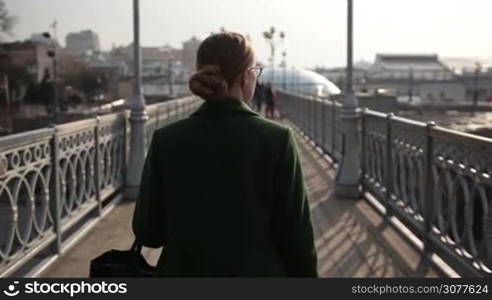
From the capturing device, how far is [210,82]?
2.28m

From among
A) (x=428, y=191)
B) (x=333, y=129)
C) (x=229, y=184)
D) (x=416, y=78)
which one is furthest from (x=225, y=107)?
(x=416, y=78)

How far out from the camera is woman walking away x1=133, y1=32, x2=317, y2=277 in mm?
2244

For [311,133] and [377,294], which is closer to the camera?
[377,294]

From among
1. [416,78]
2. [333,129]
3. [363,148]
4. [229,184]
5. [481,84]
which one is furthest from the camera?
[416,78]

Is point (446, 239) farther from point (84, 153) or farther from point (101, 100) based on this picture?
point (101, 100)

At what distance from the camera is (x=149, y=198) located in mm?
2416

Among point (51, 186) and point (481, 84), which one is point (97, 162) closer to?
point (51, 186)

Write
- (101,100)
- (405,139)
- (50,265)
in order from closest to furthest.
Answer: (50,265) → (405,139) → (101,100)

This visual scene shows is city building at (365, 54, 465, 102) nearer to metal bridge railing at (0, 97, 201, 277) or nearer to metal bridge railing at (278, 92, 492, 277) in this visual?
metal bridge railing at (278, 92, 492, 277)

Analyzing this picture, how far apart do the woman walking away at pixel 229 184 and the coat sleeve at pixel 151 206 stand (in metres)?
0.02

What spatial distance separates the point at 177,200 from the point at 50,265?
4.02 meters

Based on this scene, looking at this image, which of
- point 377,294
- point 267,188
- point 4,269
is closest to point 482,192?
point 377,294

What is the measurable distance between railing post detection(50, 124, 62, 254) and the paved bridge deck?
0.24m

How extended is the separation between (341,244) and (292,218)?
4.53 meters
